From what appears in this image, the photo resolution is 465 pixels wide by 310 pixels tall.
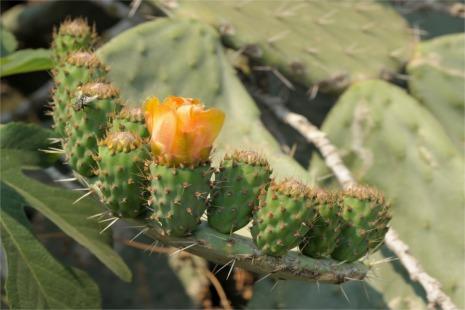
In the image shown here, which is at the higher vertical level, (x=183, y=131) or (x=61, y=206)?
(x=183, y=131)

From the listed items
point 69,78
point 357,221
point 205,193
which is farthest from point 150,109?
point 357,221

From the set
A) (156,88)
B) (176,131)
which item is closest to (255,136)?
(156,88)

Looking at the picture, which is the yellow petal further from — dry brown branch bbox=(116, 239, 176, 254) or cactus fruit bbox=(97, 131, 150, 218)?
dry brown branch bbox=(116, 239, 176, 254)

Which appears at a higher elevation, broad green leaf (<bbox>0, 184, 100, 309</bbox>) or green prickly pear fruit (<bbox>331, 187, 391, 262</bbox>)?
green prickly pear fruit (<bbox>331, 187, 391, 262</bbox>)

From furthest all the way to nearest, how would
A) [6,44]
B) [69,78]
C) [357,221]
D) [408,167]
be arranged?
1. [408,167]
2. [6,44]
3. [69,78]
4. [357,221]

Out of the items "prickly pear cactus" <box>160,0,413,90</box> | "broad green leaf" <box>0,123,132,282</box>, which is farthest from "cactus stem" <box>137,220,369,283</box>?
"prickly pear cactus" <box>160,0,413,90</box>

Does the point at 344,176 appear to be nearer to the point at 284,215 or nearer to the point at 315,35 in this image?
the point at 315,35
